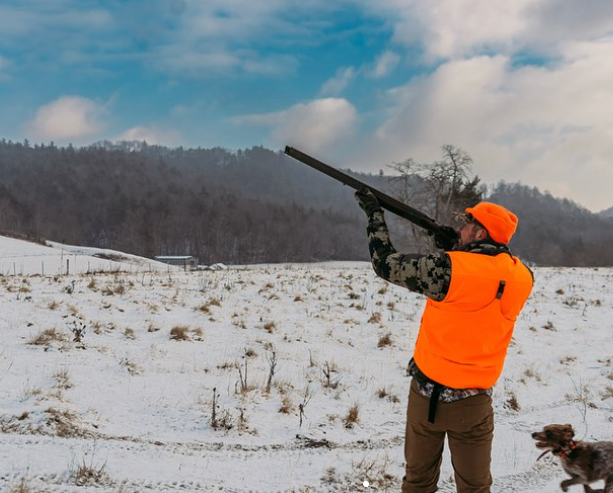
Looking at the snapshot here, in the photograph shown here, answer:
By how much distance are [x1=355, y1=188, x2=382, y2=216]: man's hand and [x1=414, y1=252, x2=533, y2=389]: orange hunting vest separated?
2.14 ft

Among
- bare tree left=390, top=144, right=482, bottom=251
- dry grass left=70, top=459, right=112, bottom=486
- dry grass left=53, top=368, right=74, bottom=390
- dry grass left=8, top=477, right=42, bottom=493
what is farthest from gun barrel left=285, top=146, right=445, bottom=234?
bare tree left=390, top=144, right=482, bottom=251

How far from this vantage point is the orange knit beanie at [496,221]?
2521 mm

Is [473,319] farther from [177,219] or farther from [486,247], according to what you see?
[177,219]

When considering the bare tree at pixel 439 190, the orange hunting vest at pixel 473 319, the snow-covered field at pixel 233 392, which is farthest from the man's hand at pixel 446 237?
the bare tree at pixel 439 190

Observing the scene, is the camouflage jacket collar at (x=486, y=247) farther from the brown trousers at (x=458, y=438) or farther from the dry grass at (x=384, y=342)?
the dry grass at (x=384, y=342)

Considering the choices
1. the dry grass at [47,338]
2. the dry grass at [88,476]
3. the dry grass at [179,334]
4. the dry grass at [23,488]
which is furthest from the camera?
the dry grass at [179,334]

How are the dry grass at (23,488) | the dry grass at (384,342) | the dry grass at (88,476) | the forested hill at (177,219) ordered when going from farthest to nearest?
1. the forested hill at (177,219)
2. the dry grass at (384,342)
3. the dry grass at (88,476)
4. the dry grass at (23,488)

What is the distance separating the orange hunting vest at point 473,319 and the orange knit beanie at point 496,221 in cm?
13

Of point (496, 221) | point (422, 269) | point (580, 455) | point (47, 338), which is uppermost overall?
point (496, 221)

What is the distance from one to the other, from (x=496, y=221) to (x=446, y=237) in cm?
76

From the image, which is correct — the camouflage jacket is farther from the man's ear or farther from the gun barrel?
the gun barrel

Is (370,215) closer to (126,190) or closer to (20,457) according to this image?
(20,457)

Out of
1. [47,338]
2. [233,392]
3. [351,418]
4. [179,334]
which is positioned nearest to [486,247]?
[351,418]

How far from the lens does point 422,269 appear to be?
240cm
